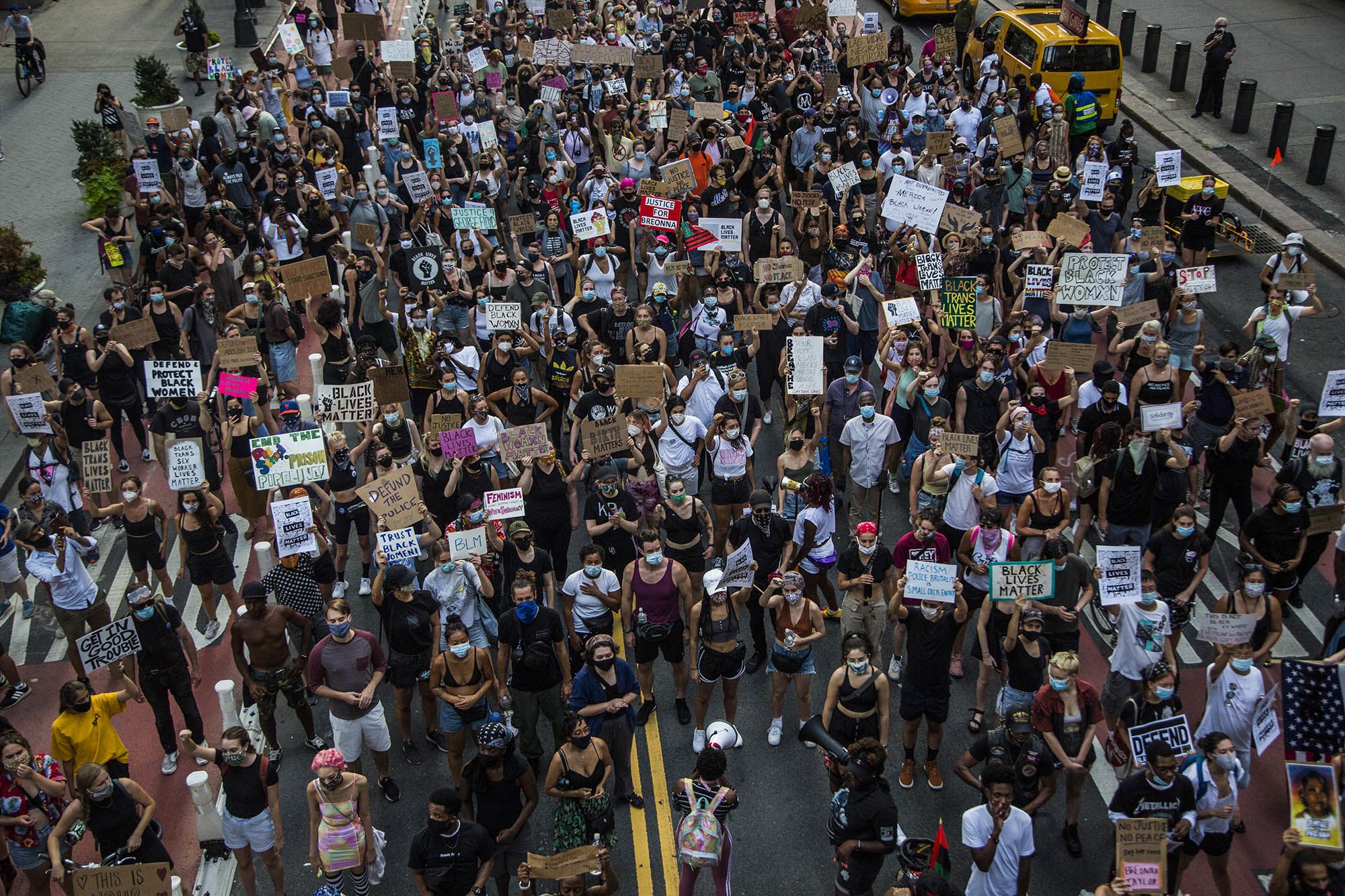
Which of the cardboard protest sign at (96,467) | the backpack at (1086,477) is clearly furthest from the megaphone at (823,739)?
the cardboard protest sign at (96,467)

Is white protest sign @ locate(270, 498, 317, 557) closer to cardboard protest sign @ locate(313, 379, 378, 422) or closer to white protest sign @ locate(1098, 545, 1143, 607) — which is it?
cardboard protest sign @ locate(313, 379, 378, 422)

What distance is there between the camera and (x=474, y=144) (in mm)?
19484

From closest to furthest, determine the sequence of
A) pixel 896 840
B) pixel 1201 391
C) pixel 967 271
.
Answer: pixel 896 840, pixel 1201 391, pixel 967 271

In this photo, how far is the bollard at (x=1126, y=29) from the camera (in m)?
27.2

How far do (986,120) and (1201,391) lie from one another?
8.64 m

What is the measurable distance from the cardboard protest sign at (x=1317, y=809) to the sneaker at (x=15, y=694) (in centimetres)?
972

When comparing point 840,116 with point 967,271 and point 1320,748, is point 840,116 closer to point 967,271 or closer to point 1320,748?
point 967,271

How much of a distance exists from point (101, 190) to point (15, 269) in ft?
8.60

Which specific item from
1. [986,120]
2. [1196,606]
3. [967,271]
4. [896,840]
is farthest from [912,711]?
[986,120]

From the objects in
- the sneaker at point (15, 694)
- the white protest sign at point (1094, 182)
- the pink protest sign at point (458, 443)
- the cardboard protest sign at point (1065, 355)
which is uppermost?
the white protest sign at point (1094, 182)

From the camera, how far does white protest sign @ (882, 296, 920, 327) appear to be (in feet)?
43.7

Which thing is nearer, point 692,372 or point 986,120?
point 692,372

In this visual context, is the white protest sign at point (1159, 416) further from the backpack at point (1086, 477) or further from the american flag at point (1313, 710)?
the american flag at point (1313, 710)

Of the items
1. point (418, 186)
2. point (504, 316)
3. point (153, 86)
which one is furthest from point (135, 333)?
point (153, 86)
